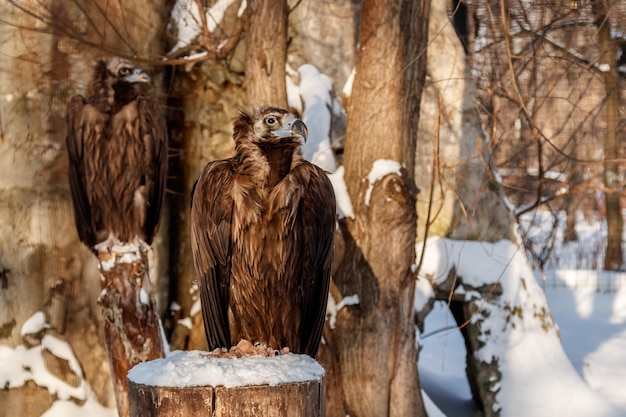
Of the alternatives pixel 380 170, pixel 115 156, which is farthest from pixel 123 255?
pixel 380 170

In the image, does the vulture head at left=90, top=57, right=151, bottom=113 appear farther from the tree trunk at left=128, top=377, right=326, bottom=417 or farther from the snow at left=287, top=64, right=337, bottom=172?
the tree trunk at left=128, top=377, right=326, bottom=417

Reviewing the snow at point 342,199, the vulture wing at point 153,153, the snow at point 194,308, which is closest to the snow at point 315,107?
the snow at point 342,199

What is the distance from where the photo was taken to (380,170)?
5461 mm

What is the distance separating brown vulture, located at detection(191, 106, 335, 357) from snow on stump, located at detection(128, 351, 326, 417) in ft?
1.69

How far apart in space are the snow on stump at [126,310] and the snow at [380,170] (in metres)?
1.57

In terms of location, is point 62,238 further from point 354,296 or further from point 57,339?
point 354,296

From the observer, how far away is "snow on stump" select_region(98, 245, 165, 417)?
5598 mm

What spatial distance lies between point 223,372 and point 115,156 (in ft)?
9.37

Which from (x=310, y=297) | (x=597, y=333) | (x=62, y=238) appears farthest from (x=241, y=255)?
(x=597, y=333)

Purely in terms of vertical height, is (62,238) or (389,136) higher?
(389,136)

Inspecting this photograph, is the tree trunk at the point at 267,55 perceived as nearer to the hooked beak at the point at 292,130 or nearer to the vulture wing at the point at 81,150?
the vulture wing at the point at 81,150

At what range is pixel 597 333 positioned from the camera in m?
9.68

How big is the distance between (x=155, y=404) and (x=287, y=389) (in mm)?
442

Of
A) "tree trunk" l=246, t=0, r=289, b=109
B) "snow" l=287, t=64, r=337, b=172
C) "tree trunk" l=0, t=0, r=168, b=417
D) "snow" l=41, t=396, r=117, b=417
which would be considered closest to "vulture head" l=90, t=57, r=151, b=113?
"tree trunk" l=246, t=0, r=289, b=109
